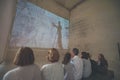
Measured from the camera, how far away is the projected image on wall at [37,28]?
283 cm

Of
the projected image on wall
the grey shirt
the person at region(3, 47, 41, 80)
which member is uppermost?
the projected image on wall

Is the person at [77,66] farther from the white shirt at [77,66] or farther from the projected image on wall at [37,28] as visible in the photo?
the projected image on wall at [37,28]

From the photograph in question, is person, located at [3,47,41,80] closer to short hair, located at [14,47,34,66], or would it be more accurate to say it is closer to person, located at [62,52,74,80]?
short hair, located at [14,47,34,66]

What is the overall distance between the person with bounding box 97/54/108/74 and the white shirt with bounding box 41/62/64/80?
1.67m

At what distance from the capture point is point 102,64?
3574 millimetres

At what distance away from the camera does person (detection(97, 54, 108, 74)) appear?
3226 mm

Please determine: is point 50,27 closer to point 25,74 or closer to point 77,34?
point 77,34

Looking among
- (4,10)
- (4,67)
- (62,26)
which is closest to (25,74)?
(4,67)

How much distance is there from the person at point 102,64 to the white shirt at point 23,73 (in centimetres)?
203

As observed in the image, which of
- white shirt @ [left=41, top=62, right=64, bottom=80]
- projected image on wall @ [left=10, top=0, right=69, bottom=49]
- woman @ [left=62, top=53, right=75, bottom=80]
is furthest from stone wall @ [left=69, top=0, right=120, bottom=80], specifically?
white shirt @ [left=41, top=62, right=64, bottom=80]

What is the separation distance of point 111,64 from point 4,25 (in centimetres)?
262

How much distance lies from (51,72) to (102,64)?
7.31 feet

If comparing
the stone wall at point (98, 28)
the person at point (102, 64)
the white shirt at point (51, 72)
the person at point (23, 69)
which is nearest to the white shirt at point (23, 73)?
the person at point (23, 69)

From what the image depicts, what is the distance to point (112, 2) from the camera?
155 inches
